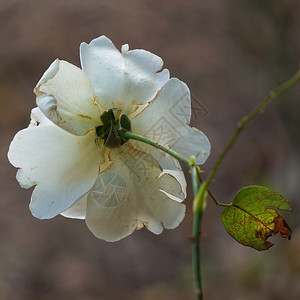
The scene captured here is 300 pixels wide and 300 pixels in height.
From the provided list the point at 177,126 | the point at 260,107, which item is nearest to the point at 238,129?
the point at 260,107

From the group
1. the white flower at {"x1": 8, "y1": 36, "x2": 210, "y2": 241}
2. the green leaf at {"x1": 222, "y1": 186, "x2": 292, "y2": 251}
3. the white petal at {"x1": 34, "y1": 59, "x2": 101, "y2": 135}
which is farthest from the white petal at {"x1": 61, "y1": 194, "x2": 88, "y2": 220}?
the green leaf at {"x1": 222, "y1": 186, "x2": 292, "y2": 251}

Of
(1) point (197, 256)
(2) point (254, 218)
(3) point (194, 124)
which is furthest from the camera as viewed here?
(3) point (194, 124)

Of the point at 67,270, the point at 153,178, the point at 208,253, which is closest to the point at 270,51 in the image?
the point at 208,253

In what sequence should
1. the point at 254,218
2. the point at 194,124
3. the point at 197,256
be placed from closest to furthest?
1. the point at 197,256
2. the point at 254,218
3. the point at 194,124

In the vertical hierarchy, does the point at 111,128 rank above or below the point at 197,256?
below

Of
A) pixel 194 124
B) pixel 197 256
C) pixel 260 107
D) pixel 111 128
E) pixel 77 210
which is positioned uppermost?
pixel 260 107

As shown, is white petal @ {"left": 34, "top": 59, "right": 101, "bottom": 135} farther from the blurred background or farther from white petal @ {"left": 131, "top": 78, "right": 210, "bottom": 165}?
the blurred background

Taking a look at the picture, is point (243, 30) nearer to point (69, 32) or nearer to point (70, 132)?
point (69, 32)

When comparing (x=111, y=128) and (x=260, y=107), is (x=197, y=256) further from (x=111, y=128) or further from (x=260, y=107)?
(x=111, y=128)
